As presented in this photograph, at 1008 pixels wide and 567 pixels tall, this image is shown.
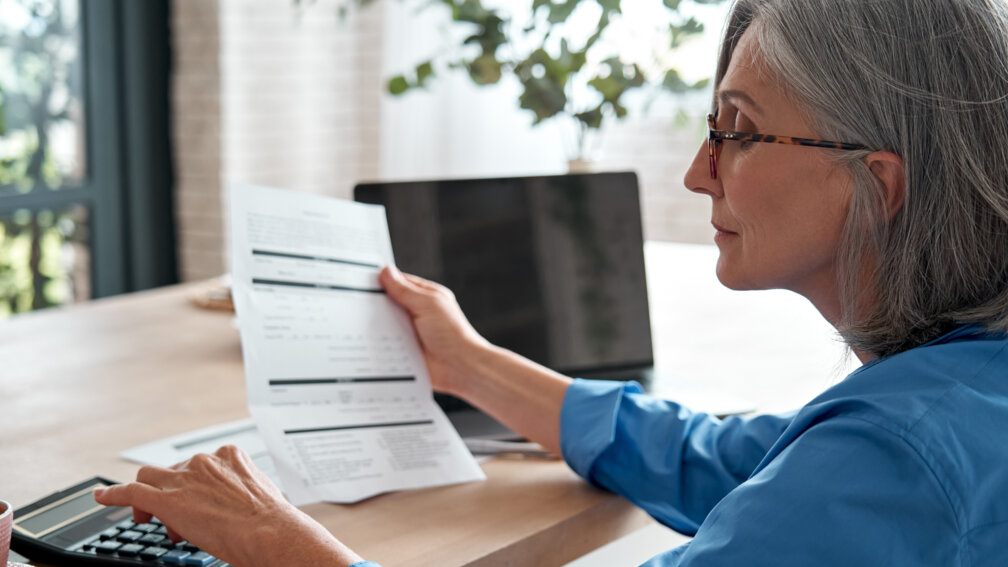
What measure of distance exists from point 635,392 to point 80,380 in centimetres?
75

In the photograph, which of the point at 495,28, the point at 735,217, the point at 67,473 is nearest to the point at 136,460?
the point at 67,473

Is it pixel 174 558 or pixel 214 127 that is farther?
pixel 214 127

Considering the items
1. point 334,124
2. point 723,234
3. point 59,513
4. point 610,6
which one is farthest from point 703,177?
point 334,124

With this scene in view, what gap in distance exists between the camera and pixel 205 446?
3.95 feet

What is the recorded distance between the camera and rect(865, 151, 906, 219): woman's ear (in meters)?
0.84

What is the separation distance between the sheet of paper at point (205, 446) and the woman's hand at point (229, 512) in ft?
0.54

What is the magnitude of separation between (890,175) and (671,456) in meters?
0.43

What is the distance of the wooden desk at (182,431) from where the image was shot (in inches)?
39.8

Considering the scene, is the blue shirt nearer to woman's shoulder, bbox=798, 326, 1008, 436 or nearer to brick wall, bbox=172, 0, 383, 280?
woman's shoulder, bbox=798, 326, 1008, 436

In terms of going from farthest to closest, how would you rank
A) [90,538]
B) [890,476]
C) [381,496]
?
[381,496] → [90,538] → [890,476]

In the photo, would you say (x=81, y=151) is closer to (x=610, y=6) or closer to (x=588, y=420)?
(x=610, y=6)

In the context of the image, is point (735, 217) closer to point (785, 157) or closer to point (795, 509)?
point (785, 157)

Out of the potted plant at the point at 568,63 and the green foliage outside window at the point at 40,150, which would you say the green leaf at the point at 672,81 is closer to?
the potted plant at the point at 568,63

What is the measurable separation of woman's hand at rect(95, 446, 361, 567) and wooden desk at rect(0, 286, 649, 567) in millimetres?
93
